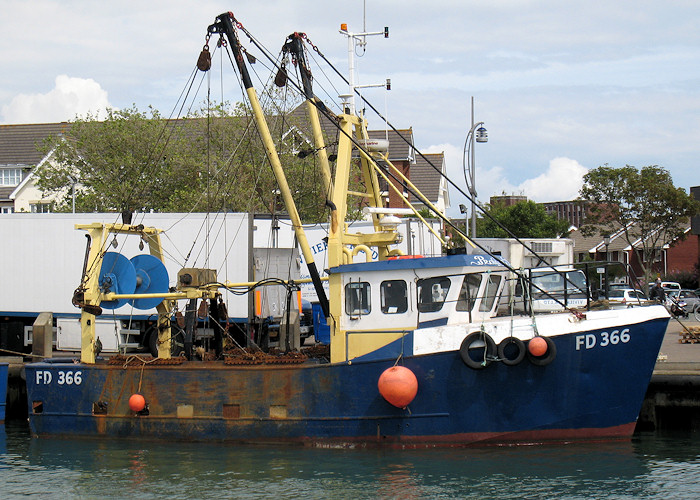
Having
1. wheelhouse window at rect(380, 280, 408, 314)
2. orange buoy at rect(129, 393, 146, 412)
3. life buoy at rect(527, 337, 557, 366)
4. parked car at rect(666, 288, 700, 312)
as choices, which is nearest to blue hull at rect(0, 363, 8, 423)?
orange buoy at rect(129, 393, 146, 412)

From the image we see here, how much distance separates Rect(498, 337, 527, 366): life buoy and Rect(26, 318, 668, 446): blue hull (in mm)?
185

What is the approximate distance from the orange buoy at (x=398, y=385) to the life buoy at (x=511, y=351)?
1361mm

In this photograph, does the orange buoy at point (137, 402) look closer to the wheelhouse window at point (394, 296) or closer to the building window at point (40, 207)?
the wheelhouse window at point (394, 296)

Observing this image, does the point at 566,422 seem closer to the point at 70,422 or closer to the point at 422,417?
the point at 422,417

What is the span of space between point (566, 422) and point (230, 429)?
17.6 ft

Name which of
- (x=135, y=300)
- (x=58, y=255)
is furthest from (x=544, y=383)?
(x=58, y=255)

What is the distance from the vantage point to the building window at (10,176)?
50.3 metres

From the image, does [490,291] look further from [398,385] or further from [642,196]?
[642,196]

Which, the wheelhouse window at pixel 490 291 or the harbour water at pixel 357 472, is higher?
the wheelhouse window at pixel 490 291

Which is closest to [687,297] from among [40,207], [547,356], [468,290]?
[468,290]

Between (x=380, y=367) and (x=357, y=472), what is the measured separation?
164 cm

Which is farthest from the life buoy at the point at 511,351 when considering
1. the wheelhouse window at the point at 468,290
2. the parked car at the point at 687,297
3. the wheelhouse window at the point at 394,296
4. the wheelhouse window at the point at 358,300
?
the parked car at the point at 687,297

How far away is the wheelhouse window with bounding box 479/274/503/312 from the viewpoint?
45.6 ft

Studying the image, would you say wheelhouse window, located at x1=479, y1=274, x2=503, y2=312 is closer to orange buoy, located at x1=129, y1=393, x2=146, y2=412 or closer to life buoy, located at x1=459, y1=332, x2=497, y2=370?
life buoy, located at x1=459, y1=332, x2=497, y2=370
